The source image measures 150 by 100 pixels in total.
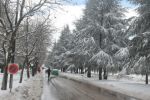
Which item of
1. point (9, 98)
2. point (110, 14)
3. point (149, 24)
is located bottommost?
point (9, 98)

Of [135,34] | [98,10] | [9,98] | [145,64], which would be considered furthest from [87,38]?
[9,98]

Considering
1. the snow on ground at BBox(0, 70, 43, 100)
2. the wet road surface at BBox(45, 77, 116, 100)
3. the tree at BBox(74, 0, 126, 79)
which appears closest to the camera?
the snow on ground at BBox(0, 70, 43, 100)

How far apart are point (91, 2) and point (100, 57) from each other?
905 cm

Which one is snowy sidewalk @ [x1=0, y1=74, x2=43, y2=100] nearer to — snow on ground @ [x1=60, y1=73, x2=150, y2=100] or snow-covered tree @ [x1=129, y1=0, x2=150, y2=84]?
snow on ground @ [x1=60, y1=73, x2=150, y2=100]

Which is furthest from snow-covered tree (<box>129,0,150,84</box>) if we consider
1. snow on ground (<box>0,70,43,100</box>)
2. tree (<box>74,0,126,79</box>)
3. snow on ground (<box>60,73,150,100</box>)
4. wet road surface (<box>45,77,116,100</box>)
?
tree (<box>74,0,126,79</box>)

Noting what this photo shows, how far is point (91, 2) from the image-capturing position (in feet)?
144

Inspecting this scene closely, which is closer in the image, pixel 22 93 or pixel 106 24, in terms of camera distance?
pixel 22 93

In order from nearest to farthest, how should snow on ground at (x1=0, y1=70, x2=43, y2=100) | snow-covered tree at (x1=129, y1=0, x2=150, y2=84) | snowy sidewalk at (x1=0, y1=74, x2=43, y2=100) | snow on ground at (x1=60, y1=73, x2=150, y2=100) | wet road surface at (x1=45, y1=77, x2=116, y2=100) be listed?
snowy sidewalk at (x1=0, y1=74, x2=43, y2=100) → snow on ground at (x1=0, y1=70, x2=43, y2=100) → wet road surface at (x1=45, y1=77, x2=116, y2=100) → snow on ground at (x1=60, y1=73, x2=150, y2=100) → snow-covered tree at (x1=129, y1=0, x2=150, y2=84)

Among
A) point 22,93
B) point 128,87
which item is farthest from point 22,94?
point 128,87

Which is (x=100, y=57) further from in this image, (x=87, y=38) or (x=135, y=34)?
(x=135, y=34)

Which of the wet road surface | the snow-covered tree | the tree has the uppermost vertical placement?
the tree

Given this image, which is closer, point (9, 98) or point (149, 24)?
point (9, 98)

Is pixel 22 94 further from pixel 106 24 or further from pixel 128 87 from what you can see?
pixel 106 24

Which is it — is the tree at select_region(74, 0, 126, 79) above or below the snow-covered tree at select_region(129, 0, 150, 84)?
above
